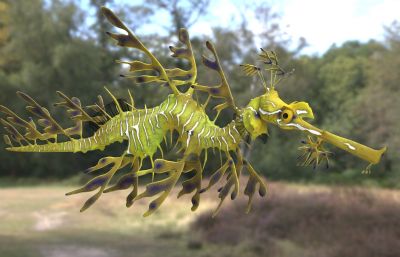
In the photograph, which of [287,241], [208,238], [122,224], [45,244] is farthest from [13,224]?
[287,241]

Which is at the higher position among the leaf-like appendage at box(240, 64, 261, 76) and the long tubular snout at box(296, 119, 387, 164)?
the leaf-like appendage at box(240, 64, 261, 76)

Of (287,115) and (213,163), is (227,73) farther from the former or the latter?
(287,115)

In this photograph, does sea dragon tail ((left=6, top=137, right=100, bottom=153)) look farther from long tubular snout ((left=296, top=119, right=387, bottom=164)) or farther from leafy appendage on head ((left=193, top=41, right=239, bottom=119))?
long tubular snout ((left=296, top=119, right=387, bottom=164))

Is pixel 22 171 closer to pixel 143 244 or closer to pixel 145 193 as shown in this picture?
pixel 143 244

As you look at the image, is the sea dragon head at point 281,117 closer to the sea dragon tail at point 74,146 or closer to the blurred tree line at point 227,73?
the sea dragon tail at point 74,146

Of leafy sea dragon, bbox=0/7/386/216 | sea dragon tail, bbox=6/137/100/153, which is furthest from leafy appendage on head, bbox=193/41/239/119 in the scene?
sea dragon tail, bbox=6/137/100/153

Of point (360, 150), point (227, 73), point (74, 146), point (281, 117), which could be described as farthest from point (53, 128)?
point (227, 73)

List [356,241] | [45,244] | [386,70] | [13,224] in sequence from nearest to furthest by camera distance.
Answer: [356,241] < [45,244] < [13,224] < [386,70]
